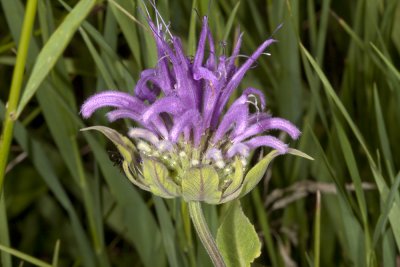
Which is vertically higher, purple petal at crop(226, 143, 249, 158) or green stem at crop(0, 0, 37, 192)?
green stem at crop(0, 0, 37, 192)

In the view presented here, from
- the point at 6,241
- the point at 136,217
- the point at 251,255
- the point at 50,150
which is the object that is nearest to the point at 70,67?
the point at 50,150

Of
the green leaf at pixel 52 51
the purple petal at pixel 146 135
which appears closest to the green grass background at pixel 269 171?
the green leaf at pixel 52 51

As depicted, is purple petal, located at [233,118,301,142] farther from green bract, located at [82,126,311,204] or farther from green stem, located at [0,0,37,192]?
green stem, located at [0,0,37,192]

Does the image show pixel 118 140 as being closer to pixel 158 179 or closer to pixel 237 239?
pixel 158 179

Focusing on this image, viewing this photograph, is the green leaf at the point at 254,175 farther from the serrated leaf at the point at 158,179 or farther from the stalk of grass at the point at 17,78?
the stalk of grass at the point at 17,78

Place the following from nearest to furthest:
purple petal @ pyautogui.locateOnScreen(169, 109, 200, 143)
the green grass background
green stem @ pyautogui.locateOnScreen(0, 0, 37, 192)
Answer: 1. green stem @ pyautogui.locateOnScreen(0, 0, 37, 192)
2. purple petal @ pyautogui.locateOnScreen(169, 109, 200, 143)
3. the green grass background

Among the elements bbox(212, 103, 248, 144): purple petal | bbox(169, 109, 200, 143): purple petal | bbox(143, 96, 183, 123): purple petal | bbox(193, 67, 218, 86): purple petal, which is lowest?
bbox(212, 103, 248, 144): purple petal

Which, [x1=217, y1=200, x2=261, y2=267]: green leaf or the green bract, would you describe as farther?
[x1=217, y1=200, x2=261, y2=267]: green leaf

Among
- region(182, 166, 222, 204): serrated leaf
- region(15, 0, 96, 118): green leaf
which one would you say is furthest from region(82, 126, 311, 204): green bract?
region(15, 0, 96, 118): green leaf
